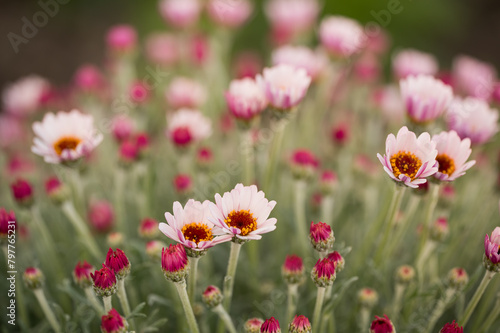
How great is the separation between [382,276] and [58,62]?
2734 mm

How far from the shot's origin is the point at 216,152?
1.63 m

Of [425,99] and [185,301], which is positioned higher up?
[425,99]

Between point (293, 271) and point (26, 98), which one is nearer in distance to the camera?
point (293, 271)

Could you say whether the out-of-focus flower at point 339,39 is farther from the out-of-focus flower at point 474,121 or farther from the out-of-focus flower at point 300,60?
the out-of-focus flower at point 474,121

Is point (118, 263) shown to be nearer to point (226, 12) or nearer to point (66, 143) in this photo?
point (66, 143)

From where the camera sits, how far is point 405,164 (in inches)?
33.2

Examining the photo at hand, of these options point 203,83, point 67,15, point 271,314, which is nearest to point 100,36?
point 67,15

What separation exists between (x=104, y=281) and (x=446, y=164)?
65 cm

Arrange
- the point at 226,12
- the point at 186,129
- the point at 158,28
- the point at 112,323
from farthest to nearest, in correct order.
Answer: the point at 158,28, the point at 226,12, the point at 186,129, the point at 112,323

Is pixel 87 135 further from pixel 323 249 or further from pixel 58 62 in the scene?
pixel 58 62

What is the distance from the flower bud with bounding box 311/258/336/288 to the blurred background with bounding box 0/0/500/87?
261 centimetres

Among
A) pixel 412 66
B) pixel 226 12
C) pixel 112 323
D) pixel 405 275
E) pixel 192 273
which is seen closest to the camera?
pixel 112 323

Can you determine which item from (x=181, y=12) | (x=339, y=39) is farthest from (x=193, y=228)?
(x=181, y=12)

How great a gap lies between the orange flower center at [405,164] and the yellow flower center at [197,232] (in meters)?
0.34
